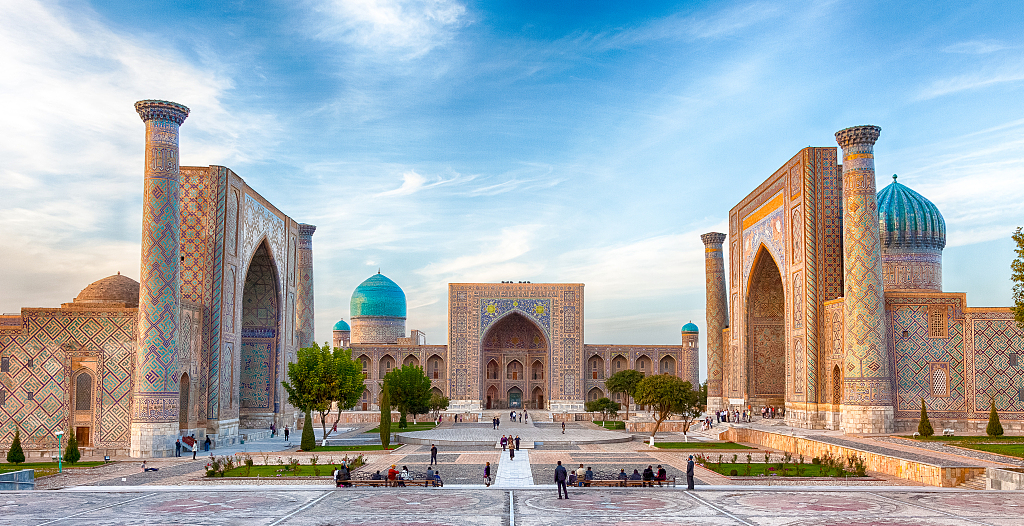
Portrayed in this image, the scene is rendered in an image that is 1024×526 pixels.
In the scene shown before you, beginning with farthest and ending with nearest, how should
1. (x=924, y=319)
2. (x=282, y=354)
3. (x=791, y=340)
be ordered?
(x=282, y=354)
(x=791, y=340)
(x=924, y=319)

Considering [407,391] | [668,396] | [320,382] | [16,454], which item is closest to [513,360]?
[407,391]

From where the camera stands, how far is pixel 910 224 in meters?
25.5

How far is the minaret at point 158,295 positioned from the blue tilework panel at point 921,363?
56.8 ft

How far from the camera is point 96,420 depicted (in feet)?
59.2

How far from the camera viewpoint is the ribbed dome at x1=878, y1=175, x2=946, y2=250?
83.7ft

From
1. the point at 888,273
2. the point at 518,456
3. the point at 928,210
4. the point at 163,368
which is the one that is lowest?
the point at 518,456

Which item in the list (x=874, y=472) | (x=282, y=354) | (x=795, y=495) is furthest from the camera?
(x=282, y=354)

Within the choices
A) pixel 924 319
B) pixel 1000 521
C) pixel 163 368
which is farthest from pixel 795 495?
pixel 163 368

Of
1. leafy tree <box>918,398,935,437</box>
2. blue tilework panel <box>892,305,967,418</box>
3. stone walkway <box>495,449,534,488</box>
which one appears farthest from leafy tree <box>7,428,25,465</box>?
blue tilework panel <box>892,305,967,418</box>

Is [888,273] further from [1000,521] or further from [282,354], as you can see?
[282,354]

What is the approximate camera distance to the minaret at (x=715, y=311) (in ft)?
108

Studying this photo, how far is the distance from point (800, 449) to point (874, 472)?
12.6 feet

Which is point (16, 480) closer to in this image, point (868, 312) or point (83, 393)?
point (83, 393)

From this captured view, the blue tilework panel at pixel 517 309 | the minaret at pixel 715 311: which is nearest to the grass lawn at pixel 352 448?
the minaret at pixel 715 311
